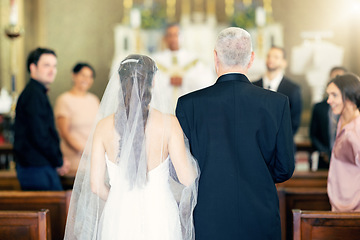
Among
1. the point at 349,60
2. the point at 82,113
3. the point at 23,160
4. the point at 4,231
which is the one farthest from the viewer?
the point at 349,60

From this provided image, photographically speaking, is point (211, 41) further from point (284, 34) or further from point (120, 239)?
point (120, 239)

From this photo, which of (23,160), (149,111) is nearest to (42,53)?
(23,160)

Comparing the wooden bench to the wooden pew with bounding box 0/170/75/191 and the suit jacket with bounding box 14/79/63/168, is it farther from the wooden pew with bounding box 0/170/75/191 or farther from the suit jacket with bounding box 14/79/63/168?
the wooden pew with bounding box 0/170/75/191

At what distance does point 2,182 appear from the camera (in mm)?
4730

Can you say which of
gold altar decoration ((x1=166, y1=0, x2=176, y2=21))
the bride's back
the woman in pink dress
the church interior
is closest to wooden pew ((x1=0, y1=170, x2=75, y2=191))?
the bride's back

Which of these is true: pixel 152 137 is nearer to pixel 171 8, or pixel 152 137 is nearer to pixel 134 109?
pixel 134 109

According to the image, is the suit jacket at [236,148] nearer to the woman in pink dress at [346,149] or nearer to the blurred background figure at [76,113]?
the woman in pink dress at [346,149]

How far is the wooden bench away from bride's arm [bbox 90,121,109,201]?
1.78ft

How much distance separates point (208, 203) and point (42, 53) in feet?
6.92

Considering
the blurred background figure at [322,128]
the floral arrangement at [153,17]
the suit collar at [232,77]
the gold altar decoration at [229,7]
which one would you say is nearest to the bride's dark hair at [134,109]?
the suit collar at [232,77]

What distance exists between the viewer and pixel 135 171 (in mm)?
2754

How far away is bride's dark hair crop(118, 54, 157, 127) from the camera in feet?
8.78

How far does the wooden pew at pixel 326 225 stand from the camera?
314 centimetres

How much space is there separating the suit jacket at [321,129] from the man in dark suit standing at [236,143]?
2862 millimetres
